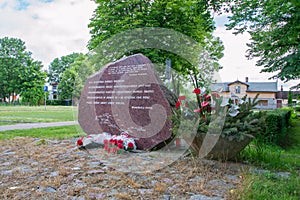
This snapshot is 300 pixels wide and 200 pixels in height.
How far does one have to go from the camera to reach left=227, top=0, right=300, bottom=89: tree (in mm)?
5966

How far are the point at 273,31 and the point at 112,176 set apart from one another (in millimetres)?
5870

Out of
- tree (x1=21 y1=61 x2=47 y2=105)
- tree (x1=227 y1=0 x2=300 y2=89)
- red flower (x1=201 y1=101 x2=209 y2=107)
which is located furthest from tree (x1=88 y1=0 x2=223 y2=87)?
tree (x1=21 y1=61 x2=47 y2=105)

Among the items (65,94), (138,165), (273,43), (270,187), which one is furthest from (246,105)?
(65,94)

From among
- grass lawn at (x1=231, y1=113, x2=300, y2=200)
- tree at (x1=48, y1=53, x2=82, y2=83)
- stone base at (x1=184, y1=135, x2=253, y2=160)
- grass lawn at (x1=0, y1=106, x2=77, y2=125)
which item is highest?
tree at (x1=48, y1=53, x2=82, y2=83)

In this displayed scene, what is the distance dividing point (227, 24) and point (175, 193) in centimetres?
652

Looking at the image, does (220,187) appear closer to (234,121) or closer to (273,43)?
(234,121)

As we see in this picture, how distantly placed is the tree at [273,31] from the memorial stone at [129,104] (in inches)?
134

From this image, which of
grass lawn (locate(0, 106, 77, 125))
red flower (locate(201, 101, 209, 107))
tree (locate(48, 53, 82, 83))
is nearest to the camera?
red flower (locate(201, 101, 209, 107))

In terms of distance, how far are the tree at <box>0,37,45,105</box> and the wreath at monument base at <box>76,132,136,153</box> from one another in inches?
1381

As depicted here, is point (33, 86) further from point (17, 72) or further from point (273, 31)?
point (273, 31)

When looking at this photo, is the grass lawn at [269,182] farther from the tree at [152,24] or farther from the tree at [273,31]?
the tree at [152,24]

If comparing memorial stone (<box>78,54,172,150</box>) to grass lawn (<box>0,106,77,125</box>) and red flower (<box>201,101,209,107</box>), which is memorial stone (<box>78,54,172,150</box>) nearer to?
red flower (<box>201,101,209,107</box>)

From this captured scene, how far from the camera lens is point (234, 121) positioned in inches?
141

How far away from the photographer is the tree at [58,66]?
48562 millimetres
